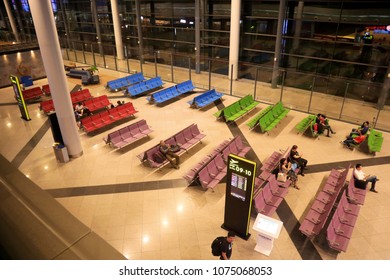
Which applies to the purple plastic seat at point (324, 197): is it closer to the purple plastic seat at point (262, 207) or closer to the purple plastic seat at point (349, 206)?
the purple plastic seat at point (349, 206)

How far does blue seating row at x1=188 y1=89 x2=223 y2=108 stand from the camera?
57.7 ft

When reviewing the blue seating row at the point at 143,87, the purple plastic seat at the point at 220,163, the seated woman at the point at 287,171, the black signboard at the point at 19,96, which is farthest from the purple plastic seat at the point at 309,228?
the black signboard at the point at 19,96

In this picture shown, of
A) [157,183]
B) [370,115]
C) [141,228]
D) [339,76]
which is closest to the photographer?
[141,228]

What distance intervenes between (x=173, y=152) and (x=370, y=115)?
11984 millimetres

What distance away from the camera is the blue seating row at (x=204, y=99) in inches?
692

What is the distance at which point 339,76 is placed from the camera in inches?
776

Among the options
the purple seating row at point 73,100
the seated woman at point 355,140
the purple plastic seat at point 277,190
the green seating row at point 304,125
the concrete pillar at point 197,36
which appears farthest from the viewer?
the concrete pillar at point 197,36

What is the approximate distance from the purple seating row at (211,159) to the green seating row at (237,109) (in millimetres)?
2895

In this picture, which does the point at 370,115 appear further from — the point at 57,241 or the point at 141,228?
the point at 57,241

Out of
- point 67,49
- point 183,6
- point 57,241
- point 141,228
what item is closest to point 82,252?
point 57,241

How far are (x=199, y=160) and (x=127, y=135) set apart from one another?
3.60 meters

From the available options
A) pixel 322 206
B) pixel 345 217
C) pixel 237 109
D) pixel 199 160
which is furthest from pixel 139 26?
pixel 345 217

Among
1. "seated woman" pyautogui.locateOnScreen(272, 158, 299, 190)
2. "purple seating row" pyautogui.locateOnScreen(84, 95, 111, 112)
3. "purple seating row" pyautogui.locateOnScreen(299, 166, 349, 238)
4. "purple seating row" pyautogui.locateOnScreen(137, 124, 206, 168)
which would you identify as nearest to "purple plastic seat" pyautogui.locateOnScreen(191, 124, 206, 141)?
"purple seating row" pyautogui.locateOnScreen(137, 124, 206, 168)

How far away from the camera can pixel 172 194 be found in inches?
406
